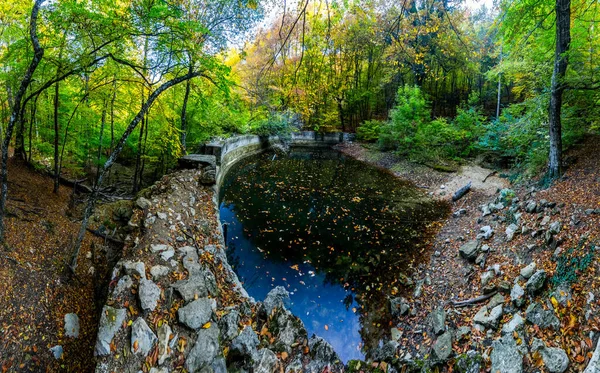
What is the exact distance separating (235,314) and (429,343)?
7.90 ft

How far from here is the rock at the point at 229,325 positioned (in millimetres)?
3115

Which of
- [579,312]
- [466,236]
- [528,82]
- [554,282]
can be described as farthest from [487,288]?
[528,82]

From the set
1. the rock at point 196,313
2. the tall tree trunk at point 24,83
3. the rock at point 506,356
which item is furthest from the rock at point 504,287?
the tall tree trunk at point 24,83

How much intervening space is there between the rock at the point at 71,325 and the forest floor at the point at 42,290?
0.12ft

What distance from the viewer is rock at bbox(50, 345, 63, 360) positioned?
277 centimetres

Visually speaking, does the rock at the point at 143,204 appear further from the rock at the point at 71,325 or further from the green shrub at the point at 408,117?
the green shrub at the point at 408,117

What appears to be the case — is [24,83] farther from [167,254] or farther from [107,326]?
[107,326]

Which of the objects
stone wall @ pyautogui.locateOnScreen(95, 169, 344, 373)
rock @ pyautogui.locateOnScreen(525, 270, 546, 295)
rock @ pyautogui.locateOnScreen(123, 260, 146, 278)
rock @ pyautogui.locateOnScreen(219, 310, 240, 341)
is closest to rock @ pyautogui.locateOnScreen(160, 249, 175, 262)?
stone wall @ pyautogui.locateOnScreen(95, 169, 344, 373)

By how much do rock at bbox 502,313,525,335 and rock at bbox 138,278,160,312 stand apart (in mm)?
4001

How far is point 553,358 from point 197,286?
3.79 meters

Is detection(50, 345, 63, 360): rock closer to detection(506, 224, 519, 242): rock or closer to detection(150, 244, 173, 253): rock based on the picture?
detection(150, 244, 173, 253): rock

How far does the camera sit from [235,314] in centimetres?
332

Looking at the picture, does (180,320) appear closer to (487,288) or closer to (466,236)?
(487,288)

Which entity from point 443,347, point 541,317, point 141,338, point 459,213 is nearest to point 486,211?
point 459,213
